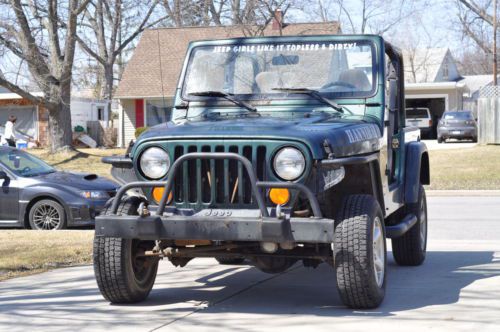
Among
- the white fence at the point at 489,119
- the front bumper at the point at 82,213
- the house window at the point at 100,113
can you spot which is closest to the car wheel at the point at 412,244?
the front bumper at the point at 82,213

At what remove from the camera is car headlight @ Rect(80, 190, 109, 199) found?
1326 cm

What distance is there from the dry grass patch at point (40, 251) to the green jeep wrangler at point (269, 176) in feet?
8.27

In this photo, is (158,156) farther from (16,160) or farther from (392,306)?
(16,160)

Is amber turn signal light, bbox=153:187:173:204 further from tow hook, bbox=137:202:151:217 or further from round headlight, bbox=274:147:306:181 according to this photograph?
round headlight, bbox=274:147:306:181

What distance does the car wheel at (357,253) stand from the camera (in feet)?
20.5

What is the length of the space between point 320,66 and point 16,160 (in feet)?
25.0

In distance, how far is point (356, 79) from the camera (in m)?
7.84

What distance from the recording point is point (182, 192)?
6449 millimetres

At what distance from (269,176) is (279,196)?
0.52ft

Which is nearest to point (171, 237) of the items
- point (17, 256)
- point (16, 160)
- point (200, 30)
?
point (17, 256)

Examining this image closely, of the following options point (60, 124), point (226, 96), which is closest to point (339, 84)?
point (226, 96)

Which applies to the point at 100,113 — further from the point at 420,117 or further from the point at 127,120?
the point at 420,117

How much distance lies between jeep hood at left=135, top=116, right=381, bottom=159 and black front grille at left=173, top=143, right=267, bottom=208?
9cm

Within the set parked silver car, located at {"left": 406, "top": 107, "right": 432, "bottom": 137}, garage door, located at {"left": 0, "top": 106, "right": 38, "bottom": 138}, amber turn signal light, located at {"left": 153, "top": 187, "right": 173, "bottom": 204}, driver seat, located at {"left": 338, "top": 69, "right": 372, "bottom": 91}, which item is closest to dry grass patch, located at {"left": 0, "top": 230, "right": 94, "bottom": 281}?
amber turn signal light, located at {"left": 153, "top": 187, "right": 173, "bottom": 204}
